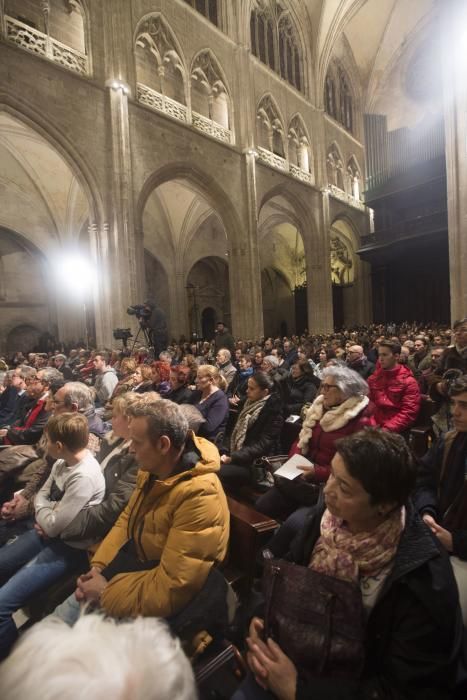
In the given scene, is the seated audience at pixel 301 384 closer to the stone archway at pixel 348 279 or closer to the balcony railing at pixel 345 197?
the balcony railing at pixel 345 197

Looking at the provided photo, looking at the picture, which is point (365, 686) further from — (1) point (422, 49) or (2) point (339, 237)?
(1) point (422, 49)


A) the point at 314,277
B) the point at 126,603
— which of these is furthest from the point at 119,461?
the point at 314,277

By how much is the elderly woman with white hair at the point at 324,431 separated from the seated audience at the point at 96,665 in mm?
1895

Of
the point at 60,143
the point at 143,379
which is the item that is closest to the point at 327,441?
the point at 143,379

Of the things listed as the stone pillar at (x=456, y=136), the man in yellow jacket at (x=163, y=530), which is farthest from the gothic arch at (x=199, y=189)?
the man in yellow jacket at (x=163, y=530)

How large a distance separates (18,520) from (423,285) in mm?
19750

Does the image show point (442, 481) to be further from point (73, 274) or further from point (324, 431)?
point (73, 274)

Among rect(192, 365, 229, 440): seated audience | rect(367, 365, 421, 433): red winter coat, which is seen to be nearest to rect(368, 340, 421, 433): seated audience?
rect(367, 365, 421, 433): red winter coat

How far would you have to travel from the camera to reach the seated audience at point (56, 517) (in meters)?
2.09

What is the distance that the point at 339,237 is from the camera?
2416 centimetres

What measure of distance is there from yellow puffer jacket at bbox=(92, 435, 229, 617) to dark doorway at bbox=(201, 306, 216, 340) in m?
20.6

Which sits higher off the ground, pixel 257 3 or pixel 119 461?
pixel 257 3

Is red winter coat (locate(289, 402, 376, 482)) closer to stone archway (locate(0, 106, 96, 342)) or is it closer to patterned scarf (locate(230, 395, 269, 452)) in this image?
patterned scarf (locate(230, 395, 269, 452))

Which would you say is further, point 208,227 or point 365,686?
point 208,227
